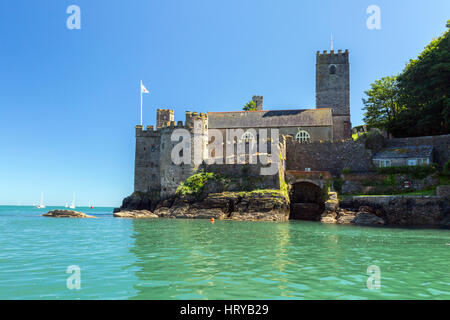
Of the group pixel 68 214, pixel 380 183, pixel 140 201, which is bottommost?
pixel 68 214

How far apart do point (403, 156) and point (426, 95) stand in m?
8.25

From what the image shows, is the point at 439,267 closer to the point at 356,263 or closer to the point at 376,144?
the point at 356,263

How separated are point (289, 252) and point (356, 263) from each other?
2909 millimetres

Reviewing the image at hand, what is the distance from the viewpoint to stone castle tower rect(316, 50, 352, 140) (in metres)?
59.7

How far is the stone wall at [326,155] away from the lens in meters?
44.2

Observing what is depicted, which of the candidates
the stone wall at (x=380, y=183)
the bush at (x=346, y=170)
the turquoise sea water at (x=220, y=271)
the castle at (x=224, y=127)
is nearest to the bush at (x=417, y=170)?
the stone wall at (x=380, y=183)

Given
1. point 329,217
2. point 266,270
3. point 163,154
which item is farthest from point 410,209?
point 163,154

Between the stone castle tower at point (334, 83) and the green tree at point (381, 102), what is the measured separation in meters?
3.99

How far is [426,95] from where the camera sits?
41.6 metres

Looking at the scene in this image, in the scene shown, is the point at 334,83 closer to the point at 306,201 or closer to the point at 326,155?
the point at 326,155

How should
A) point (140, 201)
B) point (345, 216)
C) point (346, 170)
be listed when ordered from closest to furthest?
point (345, 216)
point (346, 170)
point (140, 201)

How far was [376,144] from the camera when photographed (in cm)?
4344

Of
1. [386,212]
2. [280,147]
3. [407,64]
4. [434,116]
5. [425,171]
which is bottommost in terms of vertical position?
[386,212]
